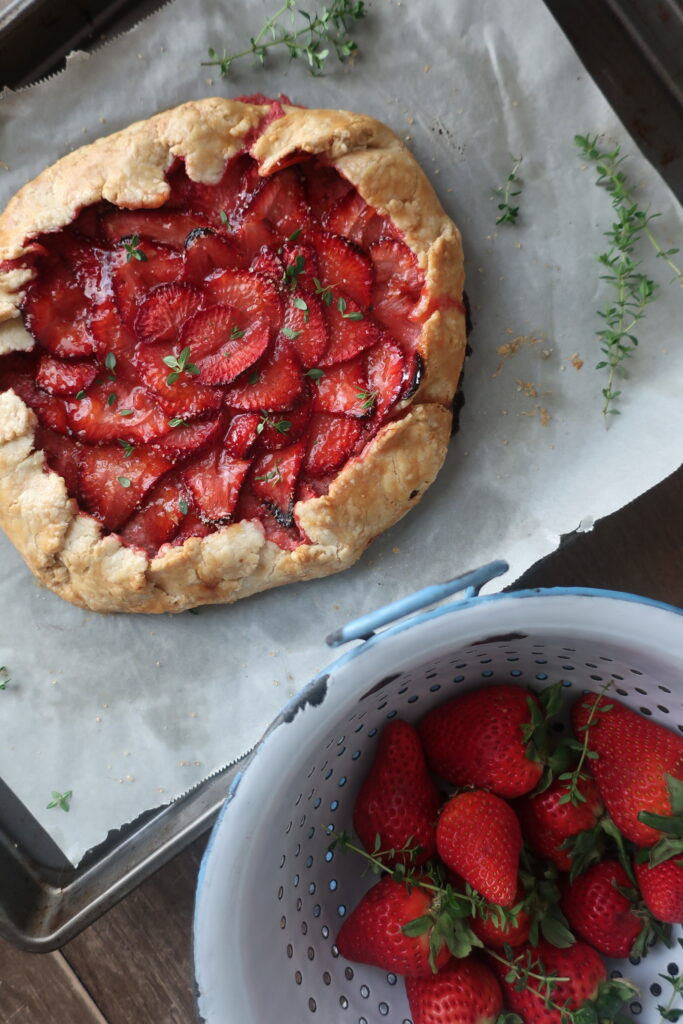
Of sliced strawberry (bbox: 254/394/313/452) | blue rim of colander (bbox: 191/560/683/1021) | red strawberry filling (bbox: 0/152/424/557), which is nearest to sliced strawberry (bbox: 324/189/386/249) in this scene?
red strawberry filling (bbox: 0/152/424/557)

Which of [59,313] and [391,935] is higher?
[59,313]

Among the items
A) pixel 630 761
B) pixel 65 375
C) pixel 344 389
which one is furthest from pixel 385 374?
pixel 630 761

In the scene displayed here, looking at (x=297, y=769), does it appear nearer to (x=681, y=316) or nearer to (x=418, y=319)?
(x=418, y=319)

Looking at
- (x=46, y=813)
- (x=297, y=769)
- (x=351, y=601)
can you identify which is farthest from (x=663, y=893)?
(x=46, y=813)

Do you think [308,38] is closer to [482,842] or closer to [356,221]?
[356,221]

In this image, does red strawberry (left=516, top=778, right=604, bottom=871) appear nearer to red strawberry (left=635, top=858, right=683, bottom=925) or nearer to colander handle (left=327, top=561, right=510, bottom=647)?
red strawberry (left=635, top=858, right=683, bottom=925)

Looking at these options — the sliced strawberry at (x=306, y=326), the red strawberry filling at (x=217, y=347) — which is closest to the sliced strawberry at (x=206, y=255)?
the red strawberry filling at (x=217, y=347)
